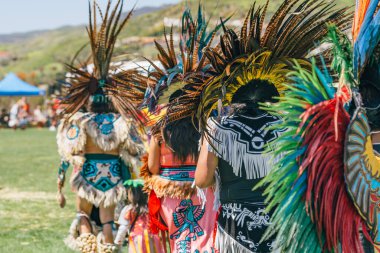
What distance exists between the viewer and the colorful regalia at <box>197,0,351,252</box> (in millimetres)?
3627

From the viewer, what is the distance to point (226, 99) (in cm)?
383

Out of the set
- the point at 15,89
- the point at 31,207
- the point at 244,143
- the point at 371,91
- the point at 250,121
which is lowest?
the point at 31,207

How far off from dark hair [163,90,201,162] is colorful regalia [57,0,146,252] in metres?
1.50

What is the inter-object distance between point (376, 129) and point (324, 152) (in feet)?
1.78

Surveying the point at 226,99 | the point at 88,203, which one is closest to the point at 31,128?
the point at 88,203

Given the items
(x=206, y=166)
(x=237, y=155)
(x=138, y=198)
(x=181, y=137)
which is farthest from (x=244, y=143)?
(x=138, y=198)

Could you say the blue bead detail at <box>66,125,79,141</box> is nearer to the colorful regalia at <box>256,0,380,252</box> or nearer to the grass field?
the grass field

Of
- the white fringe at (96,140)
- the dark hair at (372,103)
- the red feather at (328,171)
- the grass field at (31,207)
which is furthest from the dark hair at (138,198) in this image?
the red feather at (328,171)

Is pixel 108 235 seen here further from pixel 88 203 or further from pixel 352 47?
pixel 352 47

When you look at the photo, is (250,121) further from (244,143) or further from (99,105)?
(99,105)

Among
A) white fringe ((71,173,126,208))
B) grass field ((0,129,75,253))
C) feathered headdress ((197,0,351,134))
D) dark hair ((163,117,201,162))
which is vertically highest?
feathered headdress ((197,0,351,134))

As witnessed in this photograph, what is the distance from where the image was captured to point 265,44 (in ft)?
12.0

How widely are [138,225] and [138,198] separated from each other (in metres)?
0.32

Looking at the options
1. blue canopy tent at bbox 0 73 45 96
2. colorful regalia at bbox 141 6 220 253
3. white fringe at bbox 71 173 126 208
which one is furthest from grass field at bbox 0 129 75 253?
blue canopy tent at bbox 0 73 45 96
